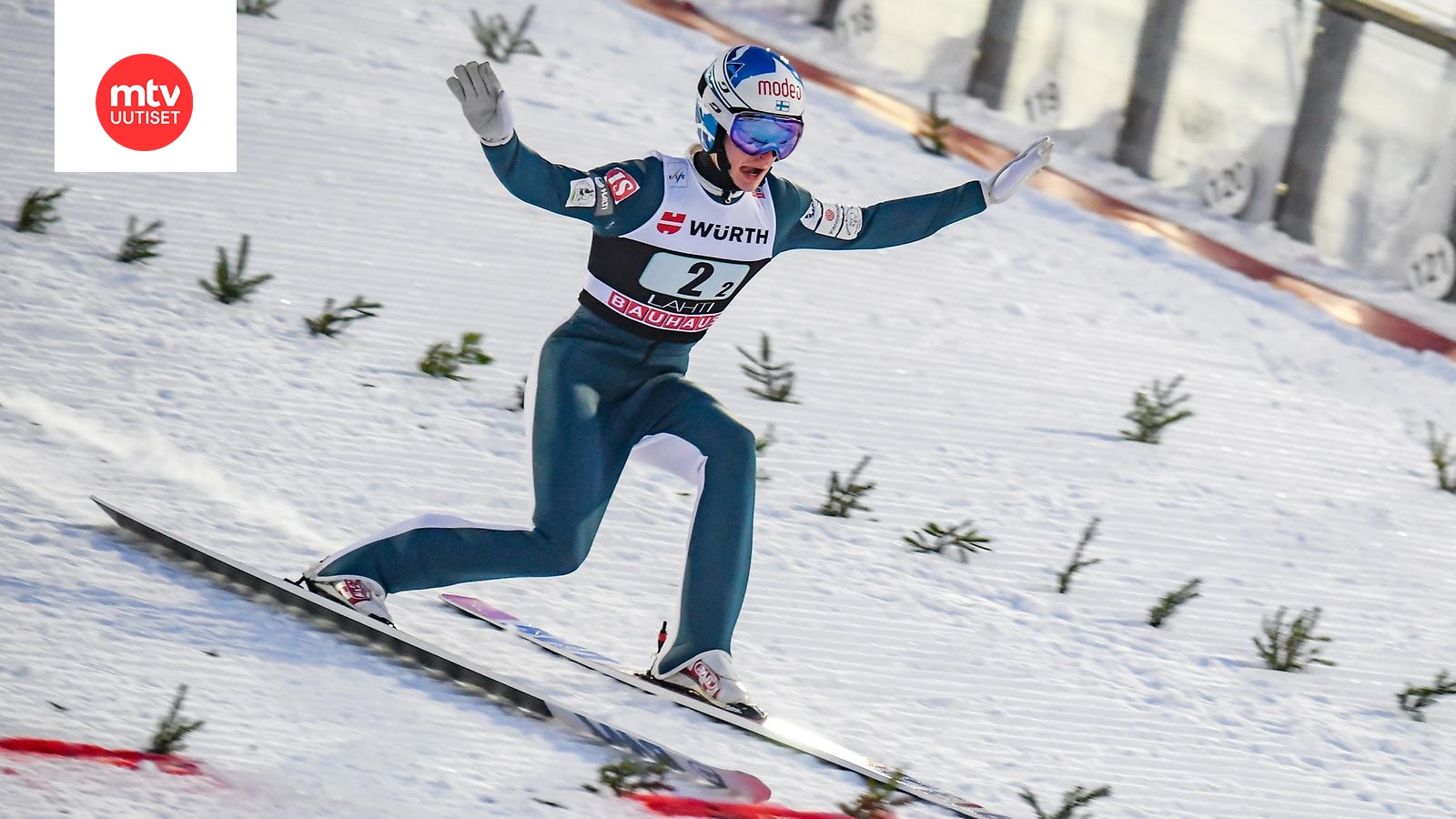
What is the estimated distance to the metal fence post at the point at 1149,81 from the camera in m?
11.1

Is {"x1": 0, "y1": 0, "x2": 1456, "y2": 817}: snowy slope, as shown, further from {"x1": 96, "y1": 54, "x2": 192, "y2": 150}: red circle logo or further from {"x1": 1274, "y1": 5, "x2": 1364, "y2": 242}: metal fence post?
{"x1": 1274, "y1": 5, "x2": 1364, "y2": 242}: metal fence post

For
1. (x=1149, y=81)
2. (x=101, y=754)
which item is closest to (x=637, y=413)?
(x=101, y=754)

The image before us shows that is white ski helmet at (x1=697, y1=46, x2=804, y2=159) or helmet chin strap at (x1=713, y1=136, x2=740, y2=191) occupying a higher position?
white ski helmet at (x1=697, y1=46, x2=804, y2=159)

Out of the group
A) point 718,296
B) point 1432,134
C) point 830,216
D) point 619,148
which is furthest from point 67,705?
point 1432,134

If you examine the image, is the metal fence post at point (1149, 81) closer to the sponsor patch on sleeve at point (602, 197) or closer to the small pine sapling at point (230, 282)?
the small pine sapling at point (230, 282)

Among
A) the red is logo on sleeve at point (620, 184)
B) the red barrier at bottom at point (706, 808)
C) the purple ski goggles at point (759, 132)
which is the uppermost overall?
the purple ski goggles at point (759, 132)

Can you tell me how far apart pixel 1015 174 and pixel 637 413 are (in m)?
1.44

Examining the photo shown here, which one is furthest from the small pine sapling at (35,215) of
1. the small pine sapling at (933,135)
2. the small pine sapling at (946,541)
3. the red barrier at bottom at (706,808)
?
the small pine sapling at (933,135)

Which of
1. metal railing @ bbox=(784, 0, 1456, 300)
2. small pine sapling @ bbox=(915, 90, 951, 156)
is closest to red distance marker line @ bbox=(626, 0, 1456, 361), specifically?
small pine sapling @ bbox=(915, 90, 951, 156)

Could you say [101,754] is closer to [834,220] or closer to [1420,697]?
[834,220]

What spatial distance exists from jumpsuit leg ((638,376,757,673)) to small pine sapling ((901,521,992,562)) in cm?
163

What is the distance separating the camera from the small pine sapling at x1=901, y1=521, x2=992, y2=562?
6.07 meters

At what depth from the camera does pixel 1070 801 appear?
4418 millimetres

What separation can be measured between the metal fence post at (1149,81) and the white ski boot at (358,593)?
25.7ft
